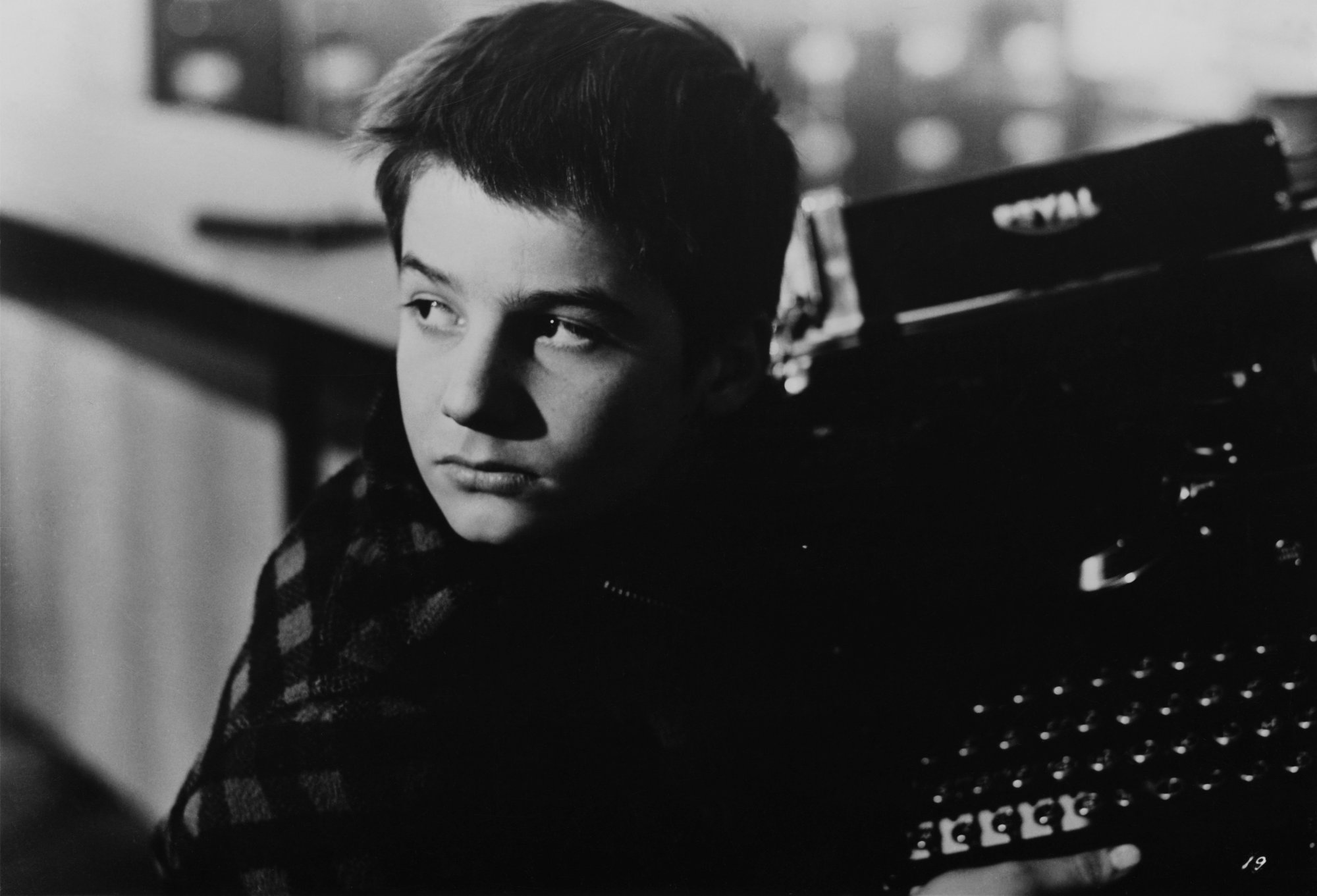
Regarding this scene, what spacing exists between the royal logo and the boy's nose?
1.46 ft

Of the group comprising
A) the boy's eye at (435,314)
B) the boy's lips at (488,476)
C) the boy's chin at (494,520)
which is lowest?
the boy's chin at (494,520)

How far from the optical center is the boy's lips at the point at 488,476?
672mm

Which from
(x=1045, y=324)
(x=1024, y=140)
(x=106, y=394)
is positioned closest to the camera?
(x=1045, y=324)

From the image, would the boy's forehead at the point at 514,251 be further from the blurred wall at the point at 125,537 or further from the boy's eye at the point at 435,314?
the blurred wall at the point at 125,537

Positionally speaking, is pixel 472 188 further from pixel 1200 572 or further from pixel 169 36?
pixel 169 36

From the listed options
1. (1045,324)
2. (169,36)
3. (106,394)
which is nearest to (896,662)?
(1045,324)

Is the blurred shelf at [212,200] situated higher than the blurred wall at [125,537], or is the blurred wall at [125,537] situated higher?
the blurred shelf at [212,200]

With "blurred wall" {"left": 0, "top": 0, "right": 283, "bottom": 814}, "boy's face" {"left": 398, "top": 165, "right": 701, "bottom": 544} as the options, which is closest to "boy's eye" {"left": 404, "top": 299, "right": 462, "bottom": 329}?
"boy's face" {"left": 398, "top": 165, "right": 701, "bottom": 544}

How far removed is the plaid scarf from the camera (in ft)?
2.39

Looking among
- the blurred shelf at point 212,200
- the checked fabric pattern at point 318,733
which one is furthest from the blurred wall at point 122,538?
the checked fabric pattern at point 318,733

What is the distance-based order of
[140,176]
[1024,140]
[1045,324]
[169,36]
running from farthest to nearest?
[1024,140], [169,36], [140,176], [1045,324]

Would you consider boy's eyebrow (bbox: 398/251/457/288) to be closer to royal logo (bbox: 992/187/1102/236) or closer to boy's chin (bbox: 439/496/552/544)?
boy's chin (bbox: 439/496/552/544)

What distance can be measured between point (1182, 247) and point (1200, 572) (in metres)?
0.27

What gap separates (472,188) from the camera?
2.18ft
